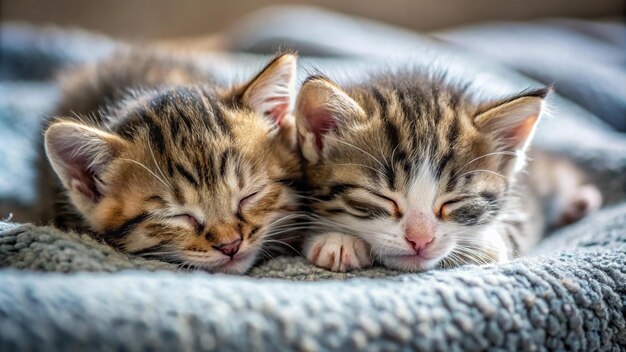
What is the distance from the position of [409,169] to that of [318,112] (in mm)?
211

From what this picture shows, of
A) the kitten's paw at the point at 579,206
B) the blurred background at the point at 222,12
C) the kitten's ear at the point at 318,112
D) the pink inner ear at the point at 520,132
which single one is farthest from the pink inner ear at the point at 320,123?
the blurred background at the point at 222,12

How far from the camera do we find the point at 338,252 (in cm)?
98

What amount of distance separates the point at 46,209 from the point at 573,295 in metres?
1.08

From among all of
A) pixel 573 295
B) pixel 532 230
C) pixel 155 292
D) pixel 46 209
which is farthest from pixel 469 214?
pixel 46 209

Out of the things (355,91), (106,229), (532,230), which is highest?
(355,91)

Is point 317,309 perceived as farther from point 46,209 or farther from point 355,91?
point 46,209

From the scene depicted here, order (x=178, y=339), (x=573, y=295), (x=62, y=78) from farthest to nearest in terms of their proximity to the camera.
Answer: (x=62, y=78) → (x=573, y=295) → (x=178, y=339)

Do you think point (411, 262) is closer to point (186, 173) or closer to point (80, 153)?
point (186, 173)

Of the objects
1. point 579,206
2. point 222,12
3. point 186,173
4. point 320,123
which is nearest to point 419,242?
point 320,123

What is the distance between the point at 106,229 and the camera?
104cm

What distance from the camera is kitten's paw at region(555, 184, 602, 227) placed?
4.98 feet

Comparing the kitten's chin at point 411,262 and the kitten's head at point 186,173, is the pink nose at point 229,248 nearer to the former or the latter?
the kitten's head at point 186,173

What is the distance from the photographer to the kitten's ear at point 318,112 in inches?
40.5

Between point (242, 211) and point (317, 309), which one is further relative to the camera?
point (242, 211)
